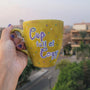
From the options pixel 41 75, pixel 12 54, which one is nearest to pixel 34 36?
pixel 12 54

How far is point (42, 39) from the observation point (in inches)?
27.0

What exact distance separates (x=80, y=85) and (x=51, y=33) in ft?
10.6

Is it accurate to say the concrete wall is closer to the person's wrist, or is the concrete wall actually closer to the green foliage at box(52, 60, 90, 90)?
the green foliage at box(52, 60, 90, 90)

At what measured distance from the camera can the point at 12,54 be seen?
702mm

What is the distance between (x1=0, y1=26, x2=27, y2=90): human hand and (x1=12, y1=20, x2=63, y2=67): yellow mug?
0.07 m

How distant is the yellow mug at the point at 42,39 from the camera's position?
0.68 m

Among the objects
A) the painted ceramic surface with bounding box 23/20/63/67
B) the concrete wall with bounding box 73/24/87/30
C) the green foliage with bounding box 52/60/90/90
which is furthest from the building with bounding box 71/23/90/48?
the painted ceramic surface with bounding box 23/20/63/67

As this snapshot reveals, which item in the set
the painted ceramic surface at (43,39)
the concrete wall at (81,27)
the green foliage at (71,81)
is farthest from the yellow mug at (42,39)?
A: the concrete wall at (81,27)

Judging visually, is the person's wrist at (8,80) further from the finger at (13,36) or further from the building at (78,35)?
the building at (78,35)

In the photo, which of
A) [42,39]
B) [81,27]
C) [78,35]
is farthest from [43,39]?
[81,27]

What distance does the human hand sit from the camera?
0.60 m

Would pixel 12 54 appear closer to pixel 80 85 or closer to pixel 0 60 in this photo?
pixel 0 60

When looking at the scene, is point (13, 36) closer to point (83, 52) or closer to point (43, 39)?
point (43, 39)

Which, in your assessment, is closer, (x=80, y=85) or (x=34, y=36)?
(x=34, y=36)
